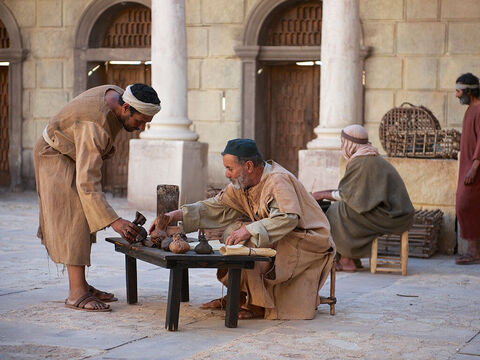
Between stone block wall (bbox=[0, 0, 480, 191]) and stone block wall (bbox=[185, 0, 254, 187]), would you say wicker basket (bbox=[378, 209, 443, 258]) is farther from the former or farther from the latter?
stone block wall (bbox=[185, 0, 254, 187])

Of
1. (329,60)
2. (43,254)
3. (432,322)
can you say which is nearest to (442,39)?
(329,60)

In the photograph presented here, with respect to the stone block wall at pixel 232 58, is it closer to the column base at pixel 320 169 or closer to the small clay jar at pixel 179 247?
the column base at pixel 320 169

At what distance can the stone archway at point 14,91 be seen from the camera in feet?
53.7

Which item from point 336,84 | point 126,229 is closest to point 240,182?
point 126,229

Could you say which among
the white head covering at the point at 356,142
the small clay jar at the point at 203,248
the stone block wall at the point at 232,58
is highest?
the stone block wall at the point at 232,58

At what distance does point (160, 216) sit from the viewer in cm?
590

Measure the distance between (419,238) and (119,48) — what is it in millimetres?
8142

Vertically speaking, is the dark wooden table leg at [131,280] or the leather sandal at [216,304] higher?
the dark wooden table leg at [131,280]

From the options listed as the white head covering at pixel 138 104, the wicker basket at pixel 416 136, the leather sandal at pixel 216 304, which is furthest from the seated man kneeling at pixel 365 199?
the white head covering at pixel 138 104

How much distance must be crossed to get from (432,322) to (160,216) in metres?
1.83

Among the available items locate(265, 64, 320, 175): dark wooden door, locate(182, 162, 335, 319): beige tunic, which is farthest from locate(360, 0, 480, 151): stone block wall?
locate(182, 162, 335, 319): beige tunic

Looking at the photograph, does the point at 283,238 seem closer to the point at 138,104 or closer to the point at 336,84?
the point at 138,104

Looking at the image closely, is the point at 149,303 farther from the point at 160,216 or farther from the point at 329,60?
the point at 329,60

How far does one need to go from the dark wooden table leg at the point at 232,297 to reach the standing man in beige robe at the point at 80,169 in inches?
32.1
